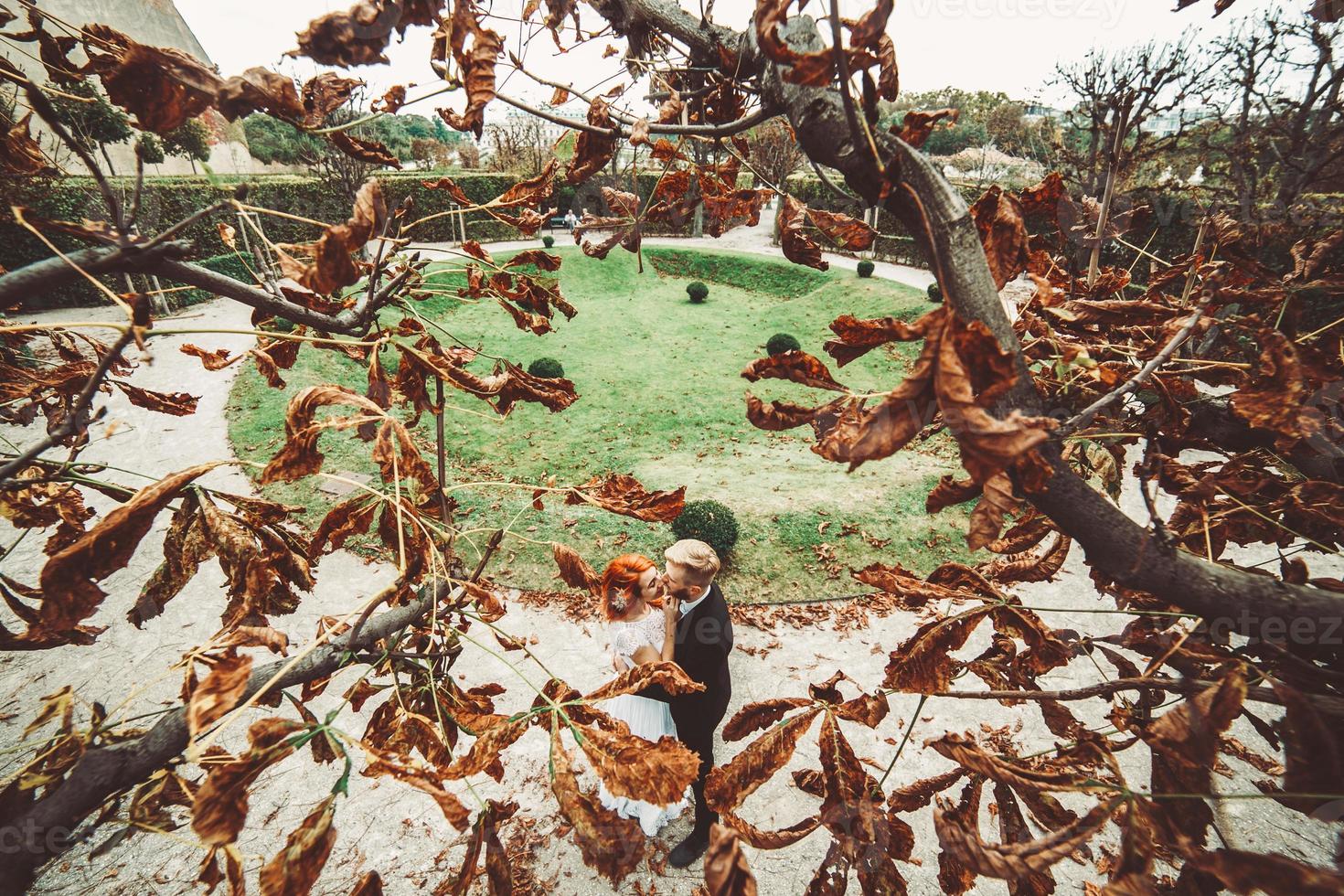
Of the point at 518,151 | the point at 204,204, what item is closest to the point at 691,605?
the point at 204,204

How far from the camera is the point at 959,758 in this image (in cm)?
127

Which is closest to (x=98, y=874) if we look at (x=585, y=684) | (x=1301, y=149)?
Answer: (x=585, y=684)

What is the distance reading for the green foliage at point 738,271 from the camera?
20.2 metres

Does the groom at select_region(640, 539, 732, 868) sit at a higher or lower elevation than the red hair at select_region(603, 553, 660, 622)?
lower

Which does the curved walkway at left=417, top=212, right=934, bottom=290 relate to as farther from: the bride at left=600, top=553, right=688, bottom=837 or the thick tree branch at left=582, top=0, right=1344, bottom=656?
the thick tree branch at left=582, top=0, right=1344, bottom=656

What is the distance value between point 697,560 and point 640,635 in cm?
56

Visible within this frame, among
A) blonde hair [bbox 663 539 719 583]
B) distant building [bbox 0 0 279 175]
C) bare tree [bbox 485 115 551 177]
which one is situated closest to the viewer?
blonde hair [bbox 663 539 719 583]

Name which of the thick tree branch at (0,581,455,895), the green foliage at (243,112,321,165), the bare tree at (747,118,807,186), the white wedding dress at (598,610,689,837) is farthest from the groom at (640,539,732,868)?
the green foliage at (243,112,321,165)

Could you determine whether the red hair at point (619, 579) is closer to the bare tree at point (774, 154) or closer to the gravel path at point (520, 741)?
the gravel path at point (520, 741)

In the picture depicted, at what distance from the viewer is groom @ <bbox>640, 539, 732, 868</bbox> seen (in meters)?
3.13

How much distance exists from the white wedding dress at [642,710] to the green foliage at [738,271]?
60.0 ft

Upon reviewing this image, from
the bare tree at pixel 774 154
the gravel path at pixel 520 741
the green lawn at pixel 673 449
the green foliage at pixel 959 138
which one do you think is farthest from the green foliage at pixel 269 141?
the green foliage at pixel 959 138

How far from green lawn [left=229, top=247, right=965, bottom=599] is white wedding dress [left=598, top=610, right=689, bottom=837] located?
853mm

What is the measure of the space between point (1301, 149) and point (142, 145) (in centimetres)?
1909
